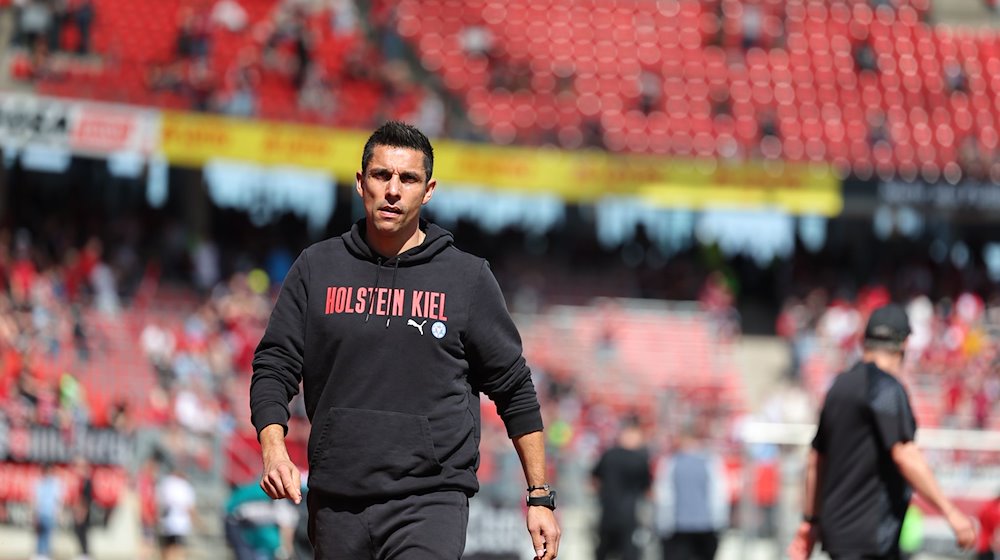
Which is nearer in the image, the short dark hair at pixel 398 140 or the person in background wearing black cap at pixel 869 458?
the short dark hair at pixel 398 140

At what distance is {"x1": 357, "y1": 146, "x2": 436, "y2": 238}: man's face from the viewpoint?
4.88 meters

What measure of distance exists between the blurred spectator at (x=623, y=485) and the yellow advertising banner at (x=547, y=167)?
12.3 metres

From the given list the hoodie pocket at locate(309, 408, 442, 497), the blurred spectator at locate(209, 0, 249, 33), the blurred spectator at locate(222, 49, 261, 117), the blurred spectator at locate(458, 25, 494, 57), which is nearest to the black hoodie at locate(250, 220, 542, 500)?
the hoodie pocket at locate(309, 408, 442, 497)

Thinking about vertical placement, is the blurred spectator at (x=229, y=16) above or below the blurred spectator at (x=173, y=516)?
above

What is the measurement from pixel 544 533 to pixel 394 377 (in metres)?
0.64

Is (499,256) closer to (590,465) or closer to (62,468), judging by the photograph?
(590,465)

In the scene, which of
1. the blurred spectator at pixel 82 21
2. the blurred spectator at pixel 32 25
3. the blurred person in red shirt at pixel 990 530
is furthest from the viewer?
the blurred spectator at pixel 82 21

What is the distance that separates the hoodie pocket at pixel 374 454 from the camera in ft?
15.8

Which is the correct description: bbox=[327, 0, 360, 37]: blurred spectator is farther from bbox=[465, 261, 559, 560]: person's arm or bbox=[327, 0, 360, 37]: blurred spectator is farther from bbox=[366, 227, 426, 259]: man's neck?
bbox=[465, 261, 559, 560]: person's arm

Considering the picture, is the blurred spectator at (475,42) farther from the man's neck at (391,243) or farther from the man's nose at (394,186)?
the man's nose at (394,186)

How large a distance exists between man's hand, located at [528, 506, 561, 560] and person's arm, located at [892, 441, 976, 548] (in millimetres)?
2397

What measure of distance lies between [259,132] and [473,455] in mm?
21294

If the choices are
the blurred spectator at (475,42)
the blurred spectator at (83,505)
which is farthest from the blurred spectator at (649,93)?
the blurred spectator at (83,505)

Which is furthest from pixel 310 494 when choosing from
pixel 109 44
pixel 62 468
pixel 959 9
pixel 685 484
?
pixel 959 9
